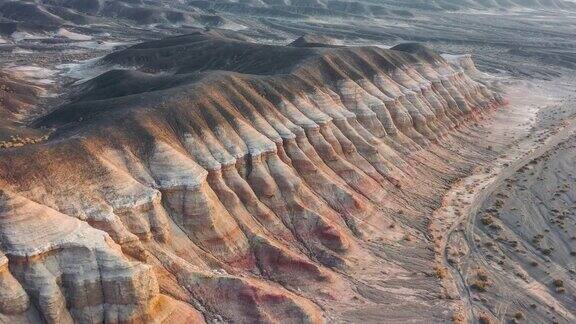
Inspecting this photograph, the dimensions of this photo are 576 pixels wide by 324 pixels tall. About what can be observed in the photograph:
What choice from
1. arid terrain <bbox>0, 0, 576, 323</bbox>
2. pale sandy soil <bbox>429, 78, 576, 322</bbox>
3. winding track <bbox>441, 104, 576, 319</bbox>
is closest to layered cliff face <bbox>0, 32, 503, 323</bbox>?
arid terrain <bbox>0, 0, 576, 323</bbox>

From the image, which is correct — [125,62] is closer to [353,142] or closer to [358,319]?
[353,142]

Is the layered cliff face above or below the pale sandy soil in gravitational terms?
above

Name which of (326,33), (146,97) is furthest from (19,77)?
(326,33)

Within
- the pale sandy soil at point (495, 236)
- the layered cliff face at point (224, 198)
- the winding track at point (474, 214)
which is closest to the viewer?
the layered cliff face at point (224, 198)

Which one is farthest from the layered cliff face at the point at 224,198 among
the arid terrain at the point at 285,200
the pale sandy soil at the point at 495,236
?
the pale sandy soil at the point at 495,236

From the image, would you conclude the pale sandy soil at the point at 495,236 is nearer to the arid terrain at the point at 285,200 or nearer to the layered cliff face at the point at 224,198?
the arid terrain at the point at 285,200

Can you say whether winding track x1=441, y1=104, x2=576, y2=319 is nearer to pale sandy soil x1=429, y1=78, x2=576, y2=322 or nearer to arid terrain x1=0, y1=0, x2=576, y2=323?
pale sandy soil x1=429, y1=78, x2=576, y2=322
